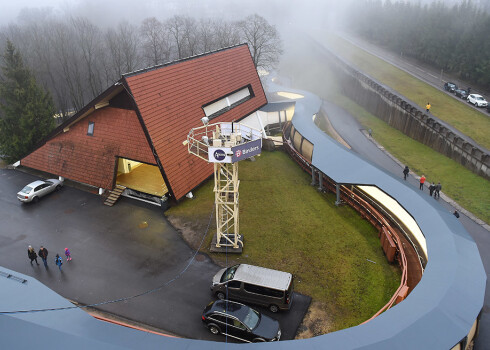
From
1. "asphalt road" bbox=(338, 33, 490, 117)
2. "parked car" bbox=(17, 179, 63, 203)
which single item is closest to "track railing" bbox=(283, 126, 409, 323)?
"parked car" bbox=(17, 179, 63, 203)

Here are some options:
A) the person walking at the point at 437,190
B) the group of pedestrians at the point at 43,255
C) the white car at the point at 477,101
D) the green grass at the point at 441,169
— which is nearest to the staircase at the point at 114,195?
the group of pedestrians at the point at 43,255

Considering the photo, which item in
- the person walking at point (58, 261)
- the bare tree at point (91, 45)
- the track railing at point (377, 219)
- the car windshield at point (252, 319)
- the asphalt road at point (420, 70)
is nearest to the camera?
the car windshield at point (252, 319)

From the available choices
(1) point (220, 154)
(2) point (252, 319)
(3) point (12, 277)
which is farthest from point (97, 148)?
(2) point (252, 319)

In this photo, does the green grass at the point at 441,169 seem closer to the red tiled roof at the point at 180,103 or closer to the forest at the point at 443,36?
the red tiled roof at the point at 180,103

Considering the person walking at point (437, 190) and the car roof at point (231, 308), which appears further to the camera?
the person walking at point (437, 190)

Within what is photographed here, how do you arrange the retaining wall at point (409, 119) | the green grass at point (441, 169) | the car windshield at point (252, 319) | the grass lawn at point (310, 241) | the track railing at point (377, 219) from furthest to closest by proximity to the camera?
the retaining wall at point (409, 119) → the green grass at point (441, 169) → the grass lawn at point (310, 241) → the track railing at point (377, 219) → the car windshield at point (252, 319)

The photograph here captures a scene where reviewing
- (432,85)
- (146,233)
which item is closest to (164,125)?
(146,233)

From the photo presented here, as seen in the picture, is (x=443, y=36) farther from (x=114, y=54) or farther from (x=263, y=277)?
(x=263, y=277)
